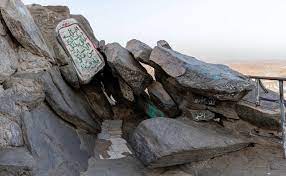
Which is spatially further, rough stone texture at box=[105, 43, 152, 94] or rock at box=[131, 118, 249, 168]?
rough stone texture at box=[105, 43, 152, 94]

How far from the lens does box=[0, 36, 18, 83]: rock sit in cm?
830

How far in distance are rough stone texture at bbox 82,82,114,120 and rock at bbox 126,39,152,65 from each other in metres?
1.83

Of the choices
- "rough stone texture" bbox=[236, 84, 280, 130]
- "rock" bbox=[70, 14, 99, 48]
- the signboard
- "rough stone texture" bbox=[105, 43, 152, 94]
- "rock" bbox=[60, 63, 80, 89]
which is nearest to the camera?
"rough stone texture" bbox=[236, 84, 280, 130]

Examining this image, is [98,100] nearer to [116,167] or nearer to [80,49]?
[80,49]

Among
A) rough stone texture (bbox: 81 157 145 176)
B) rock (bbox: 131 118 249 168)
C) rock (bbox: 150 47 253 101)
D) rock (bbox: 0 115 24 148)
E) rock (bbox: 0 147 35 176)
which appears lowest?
rough stone texture (bbox: 81 157 145 176)

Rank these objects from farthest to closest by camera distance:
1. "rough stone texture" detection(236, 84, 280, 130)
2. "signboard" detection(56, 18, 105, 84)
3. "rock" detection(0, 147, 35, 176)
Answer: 1. "signboard" detection(56, 18, 105, 84)
2. "rough stone texture" detection(236, 84, 280, 130)
3. "rock" detection(0, 147, 35, 176)

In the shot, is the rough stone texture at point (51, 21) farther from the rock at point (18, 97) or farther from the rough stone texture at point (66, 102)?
the rock at point (18, 97)

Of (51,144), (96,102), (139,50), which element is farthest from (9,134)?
(139,50)

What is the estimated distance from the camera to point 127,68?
9.89m

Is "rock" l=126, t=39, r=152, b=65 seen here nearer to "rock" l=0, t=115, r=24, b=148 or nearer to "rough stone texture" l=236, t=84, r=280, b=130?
"rough stone texture" l=236, t=84, r=280, b=130

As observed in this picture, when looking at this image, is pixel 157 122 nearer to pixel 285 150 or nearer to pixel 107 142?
pixel 107 142

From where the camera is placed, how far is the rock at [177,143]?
782 cm

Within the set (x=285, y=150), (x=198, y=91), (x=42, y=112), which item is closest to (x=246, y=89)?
(x=198, y=91)

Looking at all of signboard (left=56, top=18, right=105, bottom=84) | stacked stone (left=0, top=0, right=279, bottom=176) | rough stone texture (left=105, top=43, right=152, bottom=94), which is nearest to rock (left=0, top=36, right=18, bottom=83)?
stacked stone (left=0, top=0, right=279, bottom=176)
